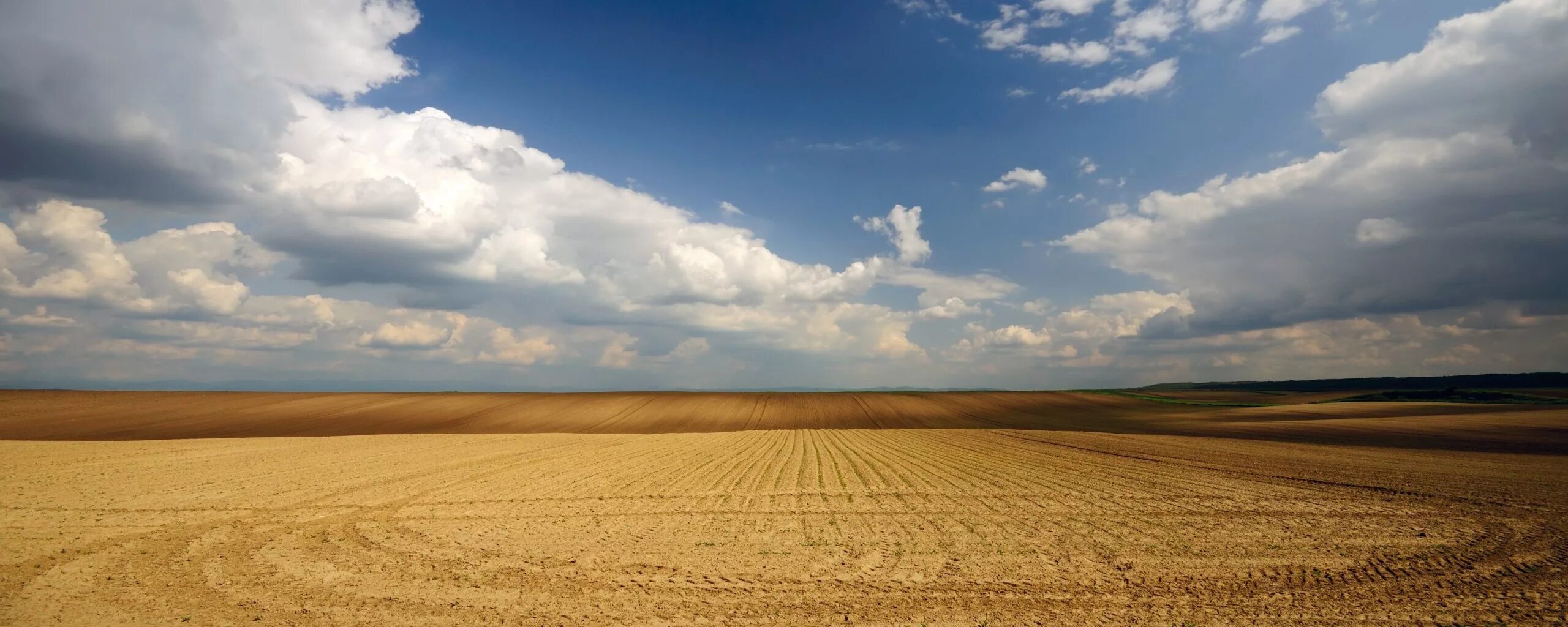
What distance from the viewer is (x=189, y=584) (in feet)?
32.1

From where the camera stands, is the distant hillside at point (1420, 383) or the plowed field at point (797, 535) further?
the distant hillside at point (1420, 383)

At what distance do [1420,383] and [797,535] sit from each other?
20702 cm

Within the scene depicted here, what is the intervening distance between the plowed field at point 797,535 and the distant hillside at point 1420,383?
13120 cm

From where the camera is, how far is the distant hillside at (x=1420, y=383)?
12812cm

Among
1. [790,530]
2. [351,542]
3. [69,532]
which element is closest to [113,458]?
[69,532]

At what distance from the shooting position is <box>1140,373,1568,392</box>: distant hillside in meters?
128

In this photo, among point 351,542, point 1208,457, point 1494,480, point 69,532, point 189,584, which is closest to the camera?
point 189,584

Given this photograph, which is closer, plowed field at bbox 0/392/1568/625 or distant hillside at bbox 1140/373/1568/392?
plowed field at bbox 0/392/1568/625

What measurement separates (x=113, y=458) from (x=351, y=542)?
24.8 meters

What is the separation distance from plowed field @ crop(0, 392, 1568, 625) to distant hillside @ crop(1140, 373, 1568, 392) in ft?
430

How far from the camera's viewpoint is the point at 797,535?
12656mm

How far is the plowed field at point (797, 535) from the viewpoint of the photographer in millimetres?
8594

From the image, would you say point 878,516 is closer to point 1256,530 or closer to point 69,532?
point 1256,530

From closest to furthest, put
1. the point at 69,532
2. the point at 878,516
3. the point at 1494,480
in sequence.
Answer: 1. the point at 69,532
2. the point at 878,516
3. the point at 1494,480
